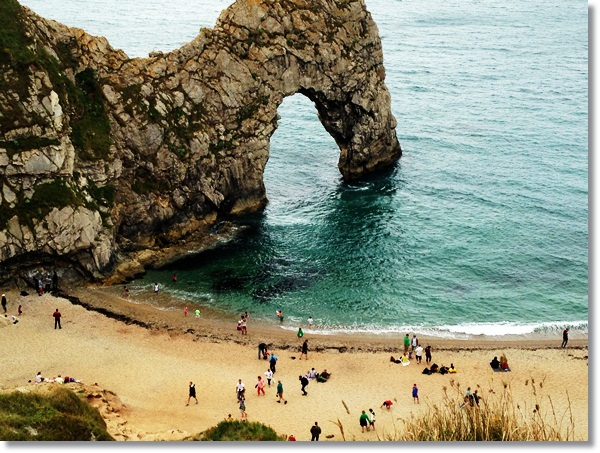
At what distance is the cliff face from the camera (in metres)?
61.0

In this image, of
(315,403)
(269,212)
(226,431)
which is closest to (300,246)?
(269,212)

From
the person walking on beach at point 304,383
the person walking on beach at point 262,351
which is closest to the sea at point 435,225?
the person walking on beach at point 262,351

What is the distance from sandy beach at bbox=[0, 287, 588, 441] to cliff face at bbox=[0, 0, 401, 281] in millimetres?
6154

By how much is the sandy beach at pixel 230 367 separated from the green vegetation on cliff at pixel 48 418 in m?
4.56

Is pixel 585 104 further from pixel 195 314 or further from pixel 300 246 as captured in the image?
pixel 195 314

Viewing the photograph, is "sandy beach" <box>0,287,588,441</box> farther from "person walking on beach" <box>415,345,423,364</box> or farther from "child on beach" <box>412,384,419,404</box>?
"person walking on beach" <box>415,345,423,364</box>

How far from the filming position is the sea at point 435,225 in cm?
6469

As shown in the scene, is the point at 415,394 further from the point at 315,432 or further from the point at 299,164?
the point at 299,164

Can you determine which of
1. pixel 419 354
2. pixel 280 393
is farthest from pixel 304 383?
pixel 419 354

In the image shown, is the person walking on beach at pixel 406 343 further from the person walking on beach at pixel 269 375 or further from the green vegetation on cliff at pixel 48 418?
the green vegetation on cliff at pixel 48 418

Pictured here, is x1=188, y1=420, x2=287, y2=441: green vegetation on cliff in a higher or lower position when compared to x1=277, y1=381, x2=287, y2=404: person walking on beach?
higher

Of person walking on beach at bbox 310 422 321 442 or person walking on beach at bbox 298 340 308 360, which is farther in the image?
person walking on beach at bbox 298 340 308 360

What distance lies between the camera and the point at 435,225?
263 ft

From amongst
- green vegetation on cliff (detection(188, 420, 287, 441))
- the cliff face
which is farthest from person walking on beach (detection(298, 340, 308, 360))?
the cliff face
